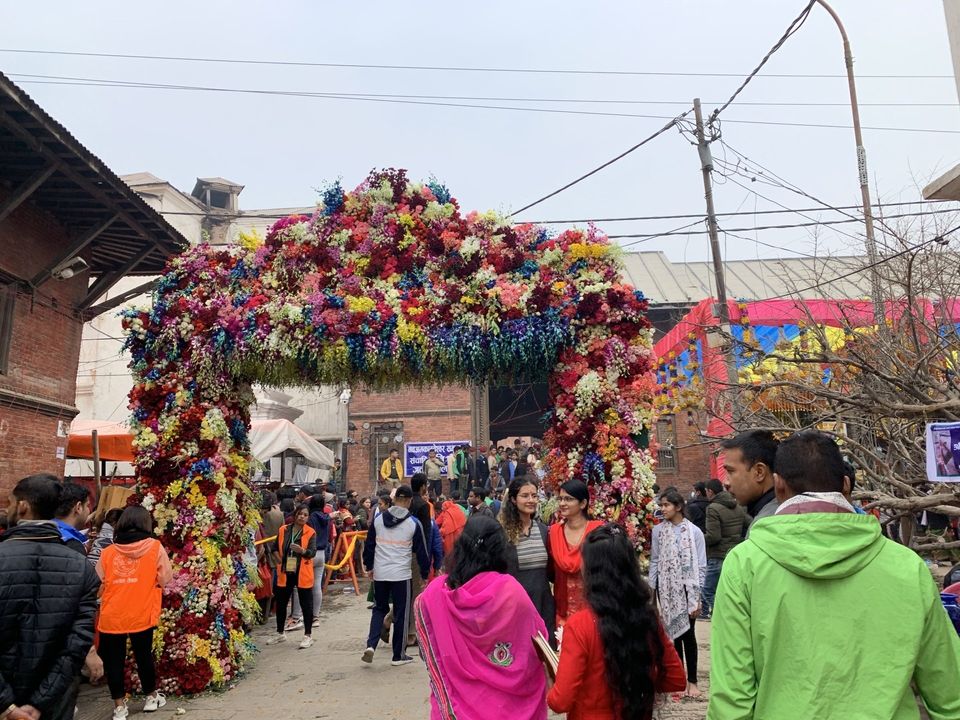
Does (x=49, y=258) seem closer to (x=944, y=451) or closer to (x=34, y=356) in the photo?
(x=34, y=356)

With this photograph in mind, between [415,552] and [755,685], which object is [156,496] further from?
[755,685]

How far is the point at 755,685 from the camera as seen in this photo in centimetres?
221

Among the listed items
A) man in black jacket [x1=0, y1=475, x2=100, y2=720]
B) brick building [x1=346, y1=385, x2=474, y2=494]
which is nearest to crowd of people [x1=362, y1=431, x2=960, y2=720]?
man in black jacket [x1=0, y1=475, x2=100, y2=720]

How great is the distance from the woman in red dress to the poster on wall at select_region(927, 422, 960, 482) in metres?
2.07

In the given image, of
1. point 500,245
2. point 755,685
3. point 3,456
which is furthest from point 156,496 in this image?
point 755,685

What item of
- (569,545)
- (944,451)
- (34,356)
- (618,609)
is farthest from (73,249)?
(944,451)

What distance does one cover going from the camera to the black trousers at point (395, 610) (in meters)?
7.39

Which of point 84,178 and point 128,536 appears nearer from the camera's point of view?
point 128,536

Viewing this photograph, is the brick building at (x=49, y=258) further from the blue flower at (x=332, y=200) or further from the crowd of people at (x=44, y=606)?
the crowd of people at (x=44, y=606)

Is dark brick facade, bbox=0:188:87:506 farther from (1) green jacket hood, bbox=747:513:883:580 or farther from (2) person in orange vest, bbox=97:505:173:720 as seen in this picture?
(1) green jacket hood, bbox=747:513:883:580

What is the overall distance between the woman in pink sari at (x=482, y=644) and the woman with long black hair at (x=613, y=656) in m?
0.45

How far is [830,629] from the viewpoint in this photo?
2.15 m

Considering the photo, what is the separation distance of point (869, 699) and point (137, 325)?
7391mm

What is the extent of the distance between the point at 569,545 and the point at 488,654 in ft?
5.47
